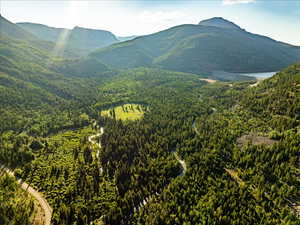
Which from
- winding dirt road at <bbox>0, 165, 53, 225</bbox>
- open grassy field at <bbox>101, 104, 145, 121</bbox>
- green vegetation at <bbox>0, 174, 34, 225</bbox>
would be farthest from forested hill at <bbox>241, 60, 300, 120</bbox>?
green vegetation at <bbox>0, 174, 34, 225</bbox>

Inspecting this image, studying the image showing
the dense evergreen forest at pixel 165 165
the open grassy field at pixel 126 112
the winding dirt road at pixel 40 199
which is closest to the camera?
the dense evergreen forest at pixel 165 165

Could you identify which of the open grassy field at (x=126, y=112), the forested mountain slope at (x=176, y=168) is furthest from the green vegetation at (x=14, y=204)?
the open grassy field at (x=126, y=112)

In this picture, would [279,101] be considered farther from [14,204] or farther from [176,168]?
[14,204]

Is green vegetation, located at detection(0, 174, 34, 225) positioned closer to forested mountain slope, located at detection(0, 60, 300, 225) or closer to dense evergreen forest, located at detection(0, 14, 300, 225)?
dense evergreen forest, located at detection(0, 14, 300, 225)

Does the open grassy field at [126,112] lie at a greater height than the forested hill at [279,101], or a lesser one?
lesser

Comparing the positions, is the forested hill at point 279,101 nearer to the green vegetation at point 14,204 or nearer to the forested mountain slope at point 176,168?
the forested mountain slope at point 176,168

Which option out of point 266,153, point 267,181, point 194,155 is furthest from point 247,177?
point 194,155

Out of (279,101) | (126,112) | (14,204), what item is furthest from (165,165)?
(126,112)
